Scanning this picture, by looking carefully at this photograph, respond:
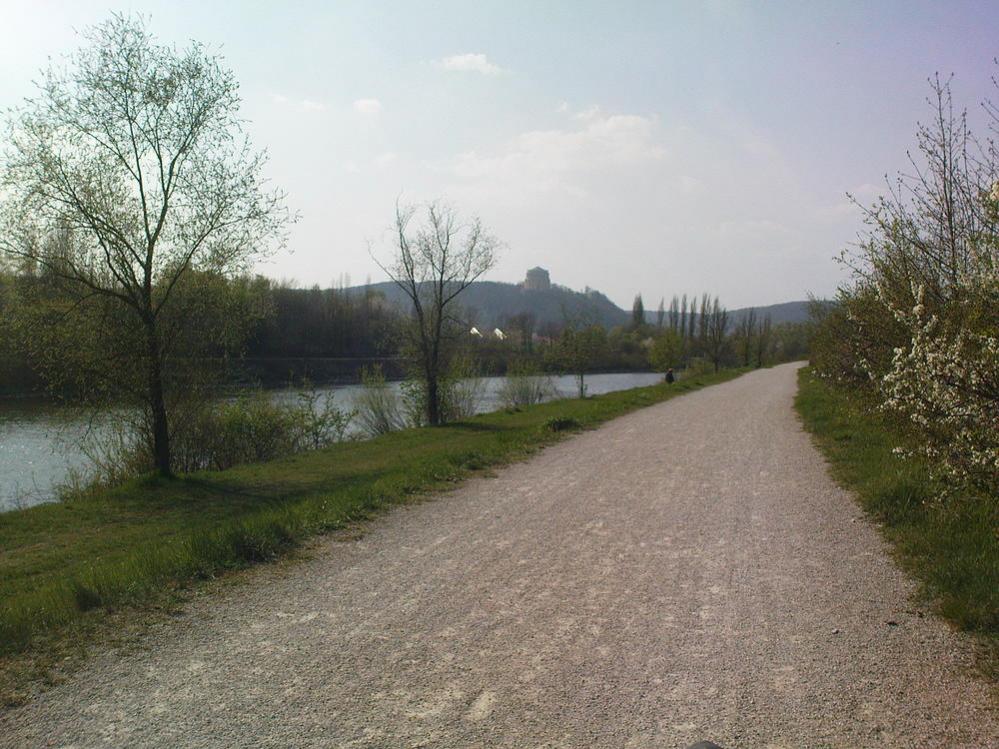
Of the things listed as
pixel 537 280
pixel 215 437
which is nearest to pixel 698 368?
pixel 215 437

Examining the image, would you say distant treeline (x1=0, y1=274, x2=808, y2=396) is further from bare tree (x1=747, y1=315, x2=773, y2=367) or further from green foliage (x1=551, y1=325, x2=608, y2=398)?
bare tree (x1=747, y1=315, x2=773, y2=367)

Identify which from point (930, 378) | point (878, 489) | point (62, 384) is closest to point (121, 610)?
point (930, 378)

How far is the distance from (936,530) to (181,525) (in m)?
10.2

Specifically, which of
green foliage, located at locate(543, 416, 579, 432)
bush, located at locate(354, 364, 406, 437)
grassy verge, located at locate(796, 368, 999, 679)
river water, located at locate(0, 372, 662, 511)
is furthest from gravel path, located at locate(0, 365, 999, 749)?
bush, located at locate(354, 364, 406, 437)

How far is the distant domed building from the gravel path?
176 meters

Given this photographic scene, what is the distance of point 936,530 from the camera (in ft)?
23.3

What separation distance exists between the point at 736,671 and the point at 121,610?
448 centimetres

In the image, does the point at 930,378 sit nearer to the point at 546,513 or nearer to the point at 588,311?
the point at 546,513

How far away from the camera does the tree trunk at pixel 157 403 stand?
1526 centimetres

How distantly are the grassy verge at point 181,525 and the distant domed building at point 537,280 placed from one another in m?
163

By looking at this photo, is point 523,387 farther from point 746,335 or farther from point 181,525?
point 746,335

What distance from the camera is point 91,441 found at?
18062mm

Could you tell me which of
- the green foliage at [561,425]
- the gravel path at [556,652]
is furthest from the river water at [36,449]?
the gravel path at [556,652]

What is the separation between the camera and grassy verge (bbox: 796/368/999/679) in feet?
16.9
